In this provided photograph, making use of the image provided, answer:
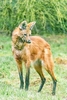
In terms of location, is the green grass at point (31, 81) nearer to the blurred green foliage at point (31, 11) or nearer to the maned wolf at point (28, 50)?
the maned wolf at point (28, 50)

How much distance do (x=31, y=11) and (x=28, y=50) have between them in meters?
8.18

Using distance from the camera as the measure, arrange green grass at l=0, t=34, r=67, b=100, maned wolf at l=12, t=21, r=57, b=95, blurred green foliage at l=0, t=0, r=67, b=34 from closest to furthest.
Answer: green grass at l=0, t=34, r=67, b=100, maned wolf at l=12, t=21, r=57, b=95, blurred green foliage at l=0, t=0, r=67, b=34

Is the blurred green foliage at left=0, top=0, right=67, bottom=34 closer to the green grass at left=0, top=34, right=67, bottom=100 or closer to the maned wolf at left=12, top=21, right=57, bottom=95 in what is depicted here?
the green grass at left=0, top=34, right=67, bottom=100

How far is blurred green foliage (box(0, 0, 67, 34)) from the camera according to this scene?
15673 mm

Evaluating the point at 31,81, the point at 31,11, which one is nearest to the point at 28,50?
the point at 31,81

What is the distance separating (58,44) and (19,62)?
26.4 ft

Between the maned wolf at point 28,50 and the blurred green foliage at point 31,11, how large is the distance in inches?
295

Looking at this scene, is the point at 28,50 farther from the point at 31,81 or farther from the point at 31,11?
the point at 31,11

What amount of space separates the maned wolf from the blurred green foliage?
7500 mm

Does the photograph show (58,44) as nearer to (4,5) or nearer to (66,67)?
(4,5)

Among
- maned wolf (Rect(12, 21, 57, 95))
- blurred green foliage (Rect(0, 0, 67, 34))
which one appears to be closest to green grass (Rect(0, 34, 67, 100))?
maned wolf (Rect(12, 21, 57, 95))

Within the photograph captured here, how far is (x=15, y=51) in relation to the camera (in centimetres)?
752

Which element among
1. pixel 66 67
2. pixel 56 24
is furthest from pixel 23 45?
pixel 56 24

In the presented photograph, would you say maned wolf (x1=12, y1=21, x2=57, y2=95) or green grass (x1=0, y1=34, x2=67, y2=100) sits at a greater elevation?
maned wolf (x1=12, y1=21, x2=57, y2=95)
